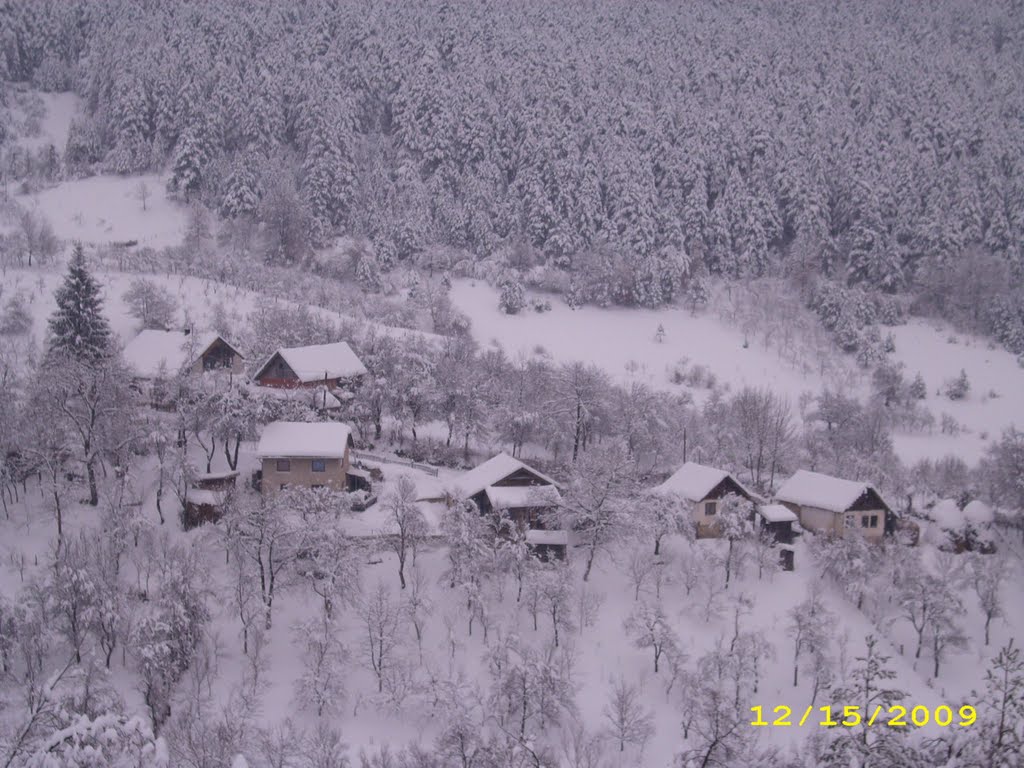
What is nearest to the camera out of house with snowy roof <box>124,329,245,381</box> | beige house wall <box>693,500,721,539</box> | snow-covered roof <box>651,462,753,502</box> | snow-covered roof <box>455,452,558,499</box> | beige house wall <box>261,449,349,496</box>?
beige house wall <box>261,449,349,496</box>

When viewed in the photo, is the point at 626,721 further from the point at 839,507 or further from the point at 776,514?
the point at 839,507

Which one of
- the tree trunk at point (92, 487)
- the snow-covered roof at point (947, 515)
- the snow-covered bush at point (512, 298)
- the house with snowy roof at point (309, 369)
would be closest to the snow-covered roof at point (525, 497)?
the house with snowy roof at point (309, 369)

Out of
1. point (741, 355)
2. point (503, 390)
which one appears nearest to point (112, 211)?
point (503, 390)

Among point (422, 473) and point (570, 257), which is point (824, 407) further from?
point (570, 257)

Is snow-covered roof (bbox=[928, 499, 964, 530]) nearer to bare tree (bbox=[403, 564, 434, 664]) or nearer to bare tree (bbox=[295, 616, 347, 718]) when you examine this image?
bare tree (bbox=[403, 564, 434, 664])

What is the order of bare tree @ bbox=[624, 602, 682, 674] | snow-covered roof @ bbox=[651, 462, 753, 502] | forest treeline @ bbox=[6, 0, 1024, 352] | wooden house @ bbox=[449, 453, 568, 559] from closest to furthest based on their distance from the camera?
bare tree @ bbox=[624, 602, 682, 674]
wooden house @ bbox=[449, 453, 568, 559]
snow-covered roof @ bbox=[651, 462, 753, 502]
forest treeline @ bbox=[6, 0, 1024, 352]

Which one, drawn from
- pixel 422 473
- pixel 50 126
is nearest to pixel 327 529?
pixel 422 473

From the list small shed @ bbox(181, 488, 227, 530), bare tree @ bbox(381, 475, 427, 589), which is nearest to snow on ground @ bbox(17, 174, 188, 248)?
small shed @ bbox(181, 488, 227, 530)
